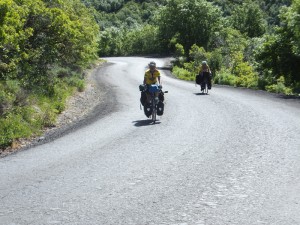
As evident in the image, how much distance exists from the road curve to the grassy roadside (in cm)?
147

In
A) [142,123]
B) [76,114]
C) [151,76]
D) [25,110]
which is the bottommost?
[76,114]

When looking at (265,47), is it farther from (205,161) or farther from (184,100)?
(205,161)

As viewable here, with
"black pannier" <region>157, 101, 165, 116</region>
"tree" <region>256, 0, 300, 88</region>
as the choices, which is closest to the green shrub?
"black pannier" <region>157, 101, 165, 116</region>

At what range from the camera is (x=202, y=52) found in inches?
1941

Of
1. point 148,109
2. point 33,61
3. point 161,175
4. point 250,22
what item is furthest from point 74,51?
point 250,22

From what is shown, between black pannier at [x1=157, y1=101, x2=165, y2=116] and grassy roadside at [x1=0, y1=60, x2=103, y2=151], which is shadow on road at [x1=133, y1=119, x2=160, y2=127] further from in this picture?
grassy roadside at [x1=0, y1=60, x2=103, y2=151]

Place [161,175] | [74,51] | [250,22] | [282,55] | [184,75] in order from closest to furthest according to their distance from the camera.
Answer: [161,175]
[74,51]
[282,55]
[184,75]
[250,22]

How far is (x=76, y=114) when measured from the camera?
61.4 feet

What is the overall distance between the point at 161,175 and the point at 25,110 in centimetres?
843

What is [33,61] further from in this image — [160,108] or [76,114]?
[160,108]

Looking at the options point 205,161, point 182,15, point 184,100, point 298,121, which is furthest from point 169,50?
point 205,161

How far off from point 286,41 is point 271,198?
25395 mm

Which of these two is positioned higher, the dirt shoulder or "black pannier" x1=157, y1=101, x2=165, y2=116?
"black pannier" x1=157, y1=101, x2=165, y2=116

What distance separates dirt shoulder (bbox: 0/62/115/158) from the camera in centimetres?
1313
